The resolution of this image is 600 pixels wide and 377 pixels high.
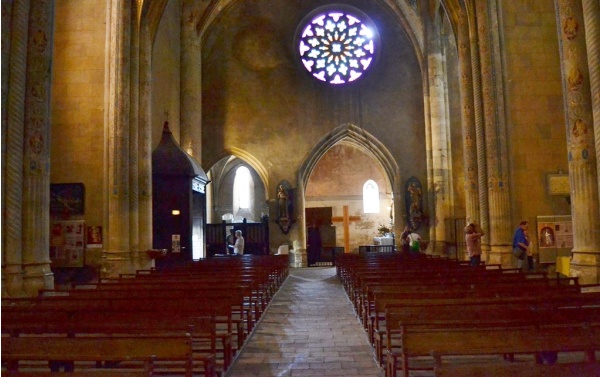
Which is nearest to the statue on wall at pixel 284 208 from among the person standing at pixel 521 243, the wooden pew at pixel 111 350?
the person standing at pixel 521 243

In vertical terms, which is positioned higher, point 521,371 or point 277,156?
point 277,156

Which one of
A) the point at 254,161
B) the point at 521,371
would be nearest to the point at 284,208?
the point at 254,161

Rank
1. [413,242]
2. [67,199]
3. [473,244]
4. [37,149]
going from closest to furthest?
[37,149], [473,244], [67,199], [413,242]

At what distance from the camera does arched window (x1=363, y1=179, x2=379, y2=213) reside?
35000 millimetres

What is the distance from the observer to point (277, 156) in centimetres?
2542

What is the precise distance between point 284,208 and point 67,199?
11.9 meters

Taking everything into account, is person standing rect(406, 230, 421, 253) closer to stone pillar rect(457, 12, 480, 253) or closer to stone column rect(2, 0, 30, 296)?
stone pillar rect(457, 12, 480, 253)

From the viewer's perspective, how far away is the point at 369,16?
85.3 feet

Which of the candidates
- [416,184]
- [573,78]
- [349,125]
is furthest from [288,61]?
[573,78]

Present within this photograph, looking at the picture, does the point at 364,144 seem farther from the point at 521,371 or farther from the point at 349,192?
the point at 521,371

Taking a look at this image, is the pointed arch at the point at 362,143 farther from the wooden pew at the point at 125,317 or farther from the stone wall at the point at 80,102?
the wooden pew at the point at 125,317

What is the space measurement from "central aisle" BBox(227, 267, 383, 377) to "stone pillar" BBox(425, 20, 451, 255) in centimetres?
1183

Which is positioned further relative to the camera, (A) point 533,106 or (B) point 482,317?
(A) point 533,106

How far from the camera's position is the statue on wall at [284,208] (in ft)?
81.3
